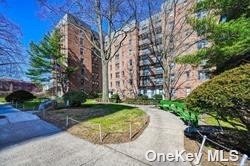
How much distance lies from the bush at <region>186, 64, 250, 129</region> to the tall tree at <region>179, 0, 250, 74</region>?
14.6 feet

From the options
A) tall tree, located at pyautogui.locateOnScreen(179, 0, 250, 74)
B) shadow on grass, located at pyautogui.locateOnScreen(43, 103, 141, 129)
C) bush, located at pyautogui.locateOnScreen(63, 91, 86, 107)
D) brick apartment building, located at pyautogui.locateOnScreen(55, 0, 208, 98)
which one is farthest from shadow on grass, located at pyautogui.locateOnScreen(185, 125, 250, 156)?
brick apartment building, located at pyautogui.locateOnScreen(55, 0, 208, 98)

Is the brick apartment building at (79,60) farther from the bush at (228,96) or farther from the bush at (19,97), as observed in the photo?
the bush at (228,96)

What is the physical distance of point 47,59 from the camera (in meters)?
44.5

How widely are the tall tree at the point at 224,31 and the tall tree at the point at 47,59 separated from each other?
117 feet

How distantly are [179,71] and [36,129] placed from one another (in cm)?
3351

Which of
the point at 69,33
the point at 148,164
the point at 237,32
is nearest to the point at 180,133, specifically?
the point at 148,164

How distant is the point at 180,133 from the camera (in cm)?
1046

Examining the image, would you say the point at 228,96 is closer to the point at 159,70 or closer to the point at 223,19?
the point at 223,19

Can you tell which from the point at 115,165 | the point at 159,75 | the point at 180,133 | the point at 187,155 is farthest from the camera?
the point at 159,75

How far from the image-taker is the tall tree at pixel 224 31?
38.2 ft

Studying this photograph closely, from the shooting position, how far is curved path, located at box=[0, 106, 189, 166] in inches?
271

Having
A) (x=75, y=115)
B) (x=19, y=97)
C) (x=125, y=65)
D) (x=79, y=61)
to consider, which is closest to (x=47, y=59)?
(x=79, y=61)

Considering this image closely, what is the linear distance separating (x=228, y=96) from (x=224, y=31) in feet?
24.2

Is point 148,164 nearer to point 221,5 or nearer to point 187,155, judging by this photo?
point 187,155
